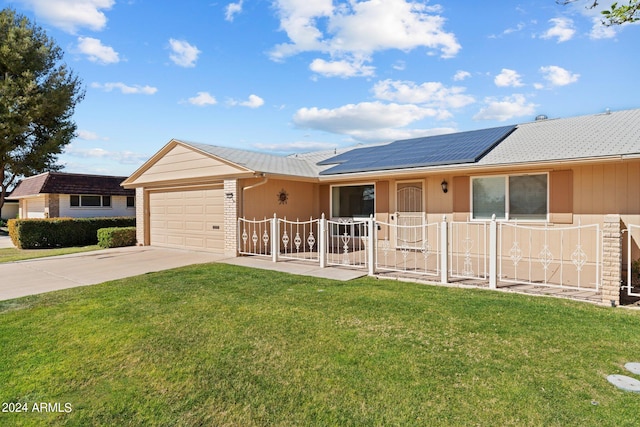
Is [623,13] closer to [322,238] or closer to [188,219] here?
[322,238]

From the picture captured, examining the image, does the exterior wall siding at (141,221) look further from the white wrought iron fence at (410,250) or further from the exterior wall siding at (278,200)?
the white wrought iron fence at (410,250)

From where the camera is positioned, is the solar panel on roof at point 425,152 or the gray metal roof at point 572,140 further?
the solar panel on roof at point 425,152

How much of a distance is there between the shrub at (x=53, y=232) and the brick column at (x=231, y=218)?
10.5m

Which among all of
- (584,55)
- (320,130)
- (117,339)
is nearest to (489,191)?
(584,55)

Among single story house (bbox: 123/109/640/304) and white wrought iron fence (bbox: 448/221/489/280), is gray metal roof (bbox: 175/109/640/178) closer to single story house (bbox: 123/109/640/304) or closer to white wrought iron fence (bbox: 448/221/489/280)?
single story house (bbox: 123/109/640/304)

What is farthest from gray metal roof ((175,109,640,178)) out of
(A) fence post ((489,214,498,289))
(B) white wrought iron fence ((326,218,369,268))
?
(A) fence post ((489,214,498,289))

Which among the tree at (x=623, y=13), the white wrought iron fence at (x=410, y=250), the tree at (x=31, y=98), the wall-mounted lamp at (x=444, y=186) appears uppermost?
the tree at (x=31, y=98)

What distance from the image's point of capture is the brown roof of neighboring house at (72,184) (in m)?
21.7

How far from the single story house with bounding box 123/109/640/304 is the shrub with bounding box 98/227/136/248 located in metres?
0.58

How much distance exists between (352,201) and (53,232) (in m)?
14.0

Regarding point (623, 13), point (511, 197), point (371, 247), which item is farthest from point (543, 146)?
point (623, 13)

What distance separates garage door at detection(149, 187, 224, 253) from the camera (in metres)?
12.2

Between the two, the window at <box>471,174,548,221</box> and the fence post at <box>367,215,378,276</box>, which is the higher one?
the window at <box>471,174,548,221</box>

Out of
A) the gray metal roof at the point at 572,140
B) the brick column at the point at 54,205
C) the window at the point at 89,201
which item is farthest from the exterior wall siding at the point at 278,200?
the brick column at the point at 54,205
